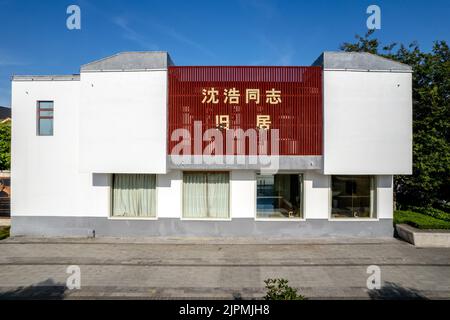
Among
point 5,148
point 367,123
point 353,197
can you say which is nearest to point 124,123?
point 367,123

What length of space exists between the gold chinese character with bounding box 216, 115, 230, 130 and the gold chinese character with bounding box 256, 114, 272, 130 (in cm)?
127

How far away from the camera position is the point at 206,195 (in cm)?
1278

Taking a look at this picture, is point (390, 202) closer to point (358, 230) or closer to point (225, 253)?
point (358, 230)

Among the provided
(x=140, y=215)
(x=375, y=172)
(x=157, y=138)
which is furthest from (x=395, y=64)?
(x=140, y=215)

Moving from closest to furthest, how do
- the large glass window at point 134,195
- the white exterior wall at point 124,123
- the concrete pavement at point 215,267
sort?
1. the concrete pavement at point 215,267
2. the white exterior wall at point 124,123
3. the large glass window at point 134,195

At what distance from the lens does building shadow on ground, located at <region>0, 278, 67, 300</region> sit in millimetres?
7406

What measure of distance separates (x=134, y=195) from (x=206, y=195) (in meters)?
3.32

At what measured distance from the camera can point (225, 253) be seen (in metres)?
10.7

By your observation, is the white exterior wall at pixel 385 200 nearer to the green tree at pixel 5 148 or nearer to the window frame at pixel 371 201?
the window frame at pixel 371 201

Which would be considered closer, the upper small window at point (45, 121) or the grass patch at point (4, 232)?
the grass patch at point (4, 232)

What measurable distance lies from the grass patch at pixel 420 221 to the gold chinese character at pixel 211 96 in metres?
10.1

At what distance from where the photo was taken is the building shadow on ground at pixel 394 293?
742 centimetres

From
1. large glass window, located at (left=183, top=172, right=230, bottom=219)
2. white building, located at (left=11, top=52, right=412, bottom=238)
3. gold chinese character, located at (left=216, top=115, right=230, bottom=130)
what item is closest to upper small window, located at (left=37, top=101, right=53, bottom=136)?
white building, located at (left=11, top=52, right=412, bottom=238)

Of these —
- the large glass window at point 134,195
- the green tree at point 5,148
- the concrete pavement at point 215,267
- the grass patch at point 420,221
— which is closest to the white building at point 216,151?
the large glass window at point 134,195
